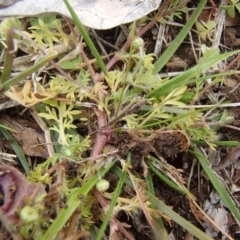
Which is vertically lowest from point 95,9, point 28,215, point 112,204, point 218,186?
point 218,186

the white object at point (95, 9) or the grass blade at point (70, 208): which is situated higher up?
the white object at point (95, 9)

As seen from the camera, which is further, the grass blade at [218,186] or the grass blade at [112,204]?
the grass blade at [218,186]

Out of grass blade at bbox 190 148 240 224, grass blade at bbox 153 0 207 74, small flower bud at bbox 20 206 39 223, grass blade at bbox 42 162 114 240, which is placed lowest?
grass blade at bbox 190 148 240 224

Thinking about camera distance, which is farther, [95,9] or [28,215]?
[95,9]

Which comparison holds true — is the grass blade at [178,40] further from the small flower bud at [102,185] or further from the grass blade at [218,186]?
the small flower bud at [102,185]

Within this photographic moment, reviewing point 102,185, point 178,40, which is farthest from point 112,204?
point 178,40

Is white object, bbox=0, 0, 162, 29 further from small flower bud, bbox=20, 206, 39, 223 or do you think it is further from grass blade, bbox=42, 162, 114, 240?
small flower bud, bbox=20, 206, 39, 223

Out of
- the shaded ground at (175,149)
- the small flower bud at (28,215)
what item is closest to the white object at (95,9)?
the shaded ground at (175,149)

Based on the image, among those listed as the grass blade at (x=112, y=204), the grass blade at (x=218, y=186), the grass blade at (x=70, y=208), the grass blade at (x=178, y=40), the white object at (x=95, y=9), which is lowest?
the grass blade at (x=218, y=186)

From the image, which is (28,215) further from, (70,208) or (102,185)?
(102,185)

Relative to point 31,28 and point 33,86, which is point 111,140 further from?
point 31,28

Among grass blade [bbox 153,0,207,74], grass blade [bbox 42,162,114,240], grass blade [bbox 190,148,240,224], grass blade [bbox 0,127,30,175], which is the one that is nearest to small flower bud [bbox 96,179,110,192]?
grass blade [bbox 42,162,114,240]
